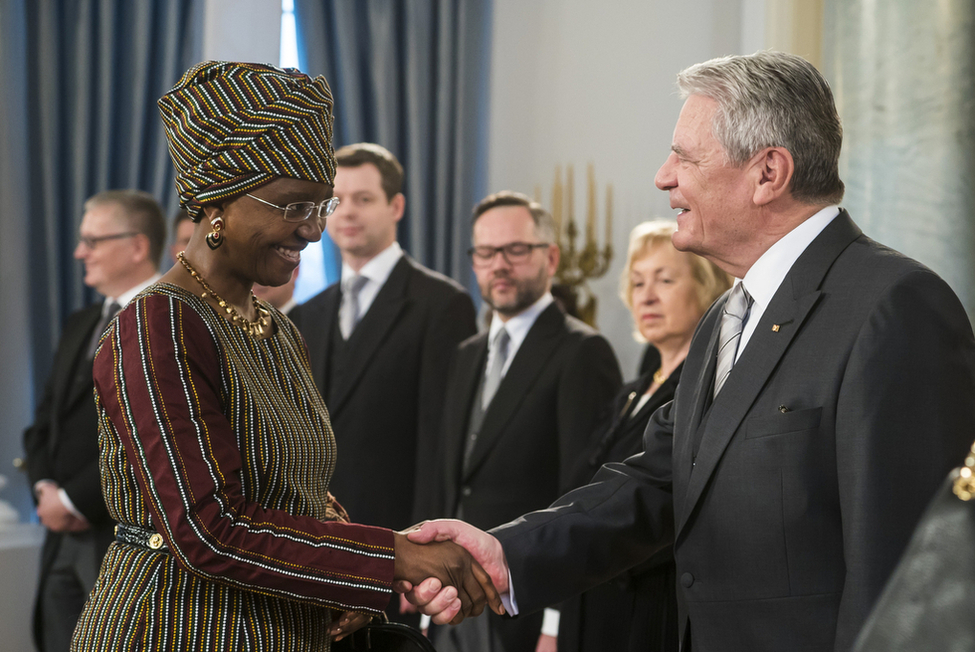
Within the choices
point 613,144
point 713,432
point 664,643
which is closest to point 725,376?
point 713,432

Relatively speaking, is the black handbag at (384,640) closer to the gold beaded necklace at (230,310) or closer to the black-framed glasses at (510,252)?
the gold beaded necklace at (230,310)

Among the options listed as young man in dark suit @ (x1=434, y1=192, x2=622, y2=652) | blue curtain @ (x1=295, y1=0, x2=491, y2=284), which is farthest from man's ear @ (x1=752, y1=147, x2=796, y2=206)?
blue curtain @ (x1=295, y1=0, x2=491, y2=284)

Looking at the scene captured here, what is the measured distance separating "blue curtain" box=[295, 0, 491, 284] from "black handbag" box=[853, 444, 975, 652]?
186 inches

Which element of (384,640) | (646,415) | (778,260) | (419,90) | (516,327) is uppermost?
(419,90)

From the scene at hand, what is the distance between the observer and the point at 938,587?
0.68 meters

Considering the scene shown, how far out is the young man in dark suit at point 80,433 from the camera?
355 cm

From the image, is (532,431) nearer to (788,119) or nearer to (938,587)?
(788,119)

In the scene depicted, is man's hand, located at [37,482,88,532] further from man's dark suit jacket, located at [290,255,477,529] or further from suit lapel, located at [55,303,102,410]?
man's dark suit jacket, located at [290,255,477,529]

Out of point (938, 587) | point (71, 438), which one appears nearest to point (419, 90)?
point (71, 438)

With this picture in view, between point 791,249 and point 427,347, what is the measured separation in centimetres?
194

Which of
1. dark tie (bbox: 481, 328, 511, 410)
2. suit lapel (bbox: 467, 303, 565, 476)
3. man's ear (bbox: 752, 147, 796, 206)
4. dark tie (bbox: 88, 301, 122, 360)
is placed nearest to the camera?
man's ear (bbox: 752, 147, 796, 206)

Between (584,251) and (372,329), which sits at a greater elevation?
(584,251)

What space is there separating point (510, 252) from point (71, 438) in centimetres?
176

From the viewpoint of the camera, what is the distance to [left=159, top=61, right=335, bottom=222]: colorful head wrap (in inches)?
62.6
